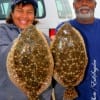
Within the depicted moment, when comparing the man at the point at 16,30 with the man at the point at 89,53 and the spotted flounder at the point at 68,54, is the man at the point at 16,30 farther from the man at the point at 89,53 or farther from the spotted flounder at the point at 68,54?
the man at the point at 89,53

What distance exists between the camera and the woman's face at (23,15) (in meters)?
2.96

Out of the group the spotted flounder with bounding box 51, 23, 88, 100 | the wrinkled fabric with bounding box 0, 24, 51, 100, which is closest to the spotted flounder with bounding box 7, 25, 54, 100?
the spotted flounder with bounding box 51, 23, 88, 100

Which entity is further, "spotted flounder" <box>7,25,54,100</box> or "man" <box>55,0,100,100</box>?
"man" <box>55,0,100,100</box>

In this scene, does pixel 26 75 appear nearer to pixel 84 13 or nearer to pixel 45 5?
pixel 84 13

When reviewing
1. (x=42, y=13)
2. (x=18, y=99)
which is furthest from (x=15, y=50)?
(x=42, y=13)

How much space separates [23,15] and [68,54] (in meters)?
0.72

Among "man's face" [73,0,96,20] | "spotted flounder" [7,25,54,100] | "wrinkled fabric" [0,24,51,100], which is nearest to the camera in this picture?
"spotted flounder" [7,25,54,100]

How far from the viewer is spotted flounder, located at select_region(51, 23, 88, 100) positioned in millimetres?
2350

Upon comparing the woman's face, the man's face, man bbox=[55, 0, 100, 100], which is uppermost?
the woman's face

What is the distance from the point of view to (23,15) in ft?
9.69

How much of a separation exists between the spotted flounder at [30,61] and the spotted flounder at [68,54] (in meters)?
0.06

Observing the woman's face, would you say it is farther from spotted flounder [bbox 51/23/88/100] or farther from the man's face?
the man's face

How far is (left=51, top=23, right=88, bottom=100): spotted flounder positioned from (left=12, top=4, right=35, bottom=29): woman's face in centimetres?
62

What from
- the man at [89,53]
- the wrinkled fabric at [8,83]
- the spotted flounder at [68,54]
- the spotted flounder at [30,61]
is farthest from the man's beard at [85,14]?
the spotted flounder at [30,61]
